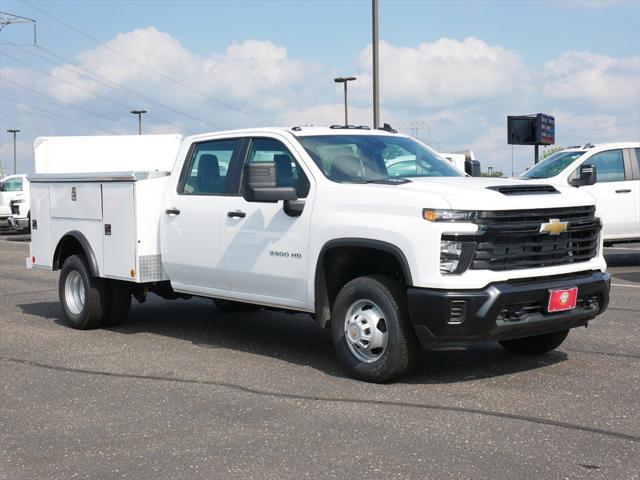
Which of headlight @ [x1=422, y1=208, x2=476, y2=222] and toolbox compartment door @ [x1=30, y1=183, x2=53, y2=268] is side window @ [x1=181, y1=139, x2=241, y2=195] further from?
headlight @ [x1=422, y1=208, x2=476, y2=222]

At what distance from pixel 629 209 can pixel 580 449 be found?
32.3 feet

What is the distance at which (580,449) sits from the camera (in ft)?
15.8

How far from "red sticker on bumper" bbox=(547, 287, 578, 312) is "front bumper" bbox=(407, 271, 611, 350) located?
3 centimetres

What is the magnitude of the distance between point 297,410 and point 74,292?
436cm

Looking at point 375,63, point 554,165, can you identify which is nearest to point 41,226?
point 554,165

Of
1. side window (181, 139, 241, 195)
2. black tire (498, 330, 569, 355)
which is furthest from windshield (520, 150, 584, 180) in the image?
side window (181, 139, 241, 195)

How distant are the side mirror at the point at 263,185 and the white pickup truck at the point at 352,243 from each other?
1 cm

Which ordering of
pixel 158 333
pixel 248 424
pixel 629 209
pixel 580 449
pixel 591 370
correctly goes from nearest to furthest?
pixel 580 449
pixel 248 424
pixel 591 370
pixel 158 333
pixel 629 209

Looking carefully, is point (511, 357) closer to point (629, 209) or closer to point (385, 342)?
point (385, 342)

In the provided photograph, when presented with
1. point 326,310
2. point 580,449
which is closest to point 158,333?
point 326,310

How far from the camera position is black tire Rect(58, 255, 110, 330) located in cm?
891

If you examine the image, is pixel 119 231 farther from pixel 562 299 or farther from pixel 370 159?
pixel 562 299

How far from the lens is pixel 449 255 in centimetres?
592

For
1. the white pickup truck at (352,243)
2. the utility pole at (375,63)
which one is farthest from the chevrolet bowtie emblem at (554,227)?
the utility pole at (375,63)
